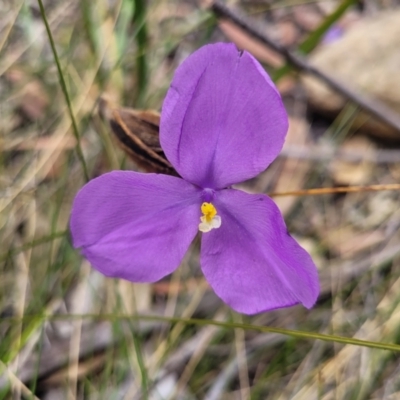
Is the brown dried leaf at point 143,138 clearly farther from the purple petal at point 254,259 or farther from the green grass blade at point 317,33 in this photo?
the green grass blade at point 317,33

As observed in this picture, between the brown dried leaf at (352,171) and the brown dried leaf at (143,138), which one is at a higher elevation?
the brown dried leaf at (143,138)

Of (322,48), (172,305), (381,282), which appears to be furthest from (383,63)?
(172,305)

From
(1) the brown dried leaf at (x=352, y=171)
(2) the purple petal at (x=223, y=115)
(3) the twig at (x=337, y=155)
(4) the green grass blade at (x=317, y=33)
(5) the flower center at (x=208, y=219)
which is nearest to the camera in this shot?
(2) the purple petal at (x=223, y=115)

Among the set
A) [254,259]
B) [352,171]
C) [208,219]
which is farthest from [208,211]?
[352,171]

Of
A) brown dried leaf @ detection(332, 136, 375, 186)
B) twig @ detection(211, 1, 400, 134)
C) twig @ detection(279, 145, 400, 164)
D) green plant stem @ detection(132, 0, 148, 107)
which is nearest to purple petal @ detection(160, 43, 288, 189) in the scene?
twig @ detection(211, 1, 400, 134)

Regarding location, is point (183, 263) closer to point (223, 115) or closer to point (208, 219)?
point (208, 219)

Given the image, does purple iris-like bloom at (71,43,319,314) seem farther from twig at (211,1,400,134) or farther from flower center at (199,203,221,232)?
twig at (211,1,400,134)

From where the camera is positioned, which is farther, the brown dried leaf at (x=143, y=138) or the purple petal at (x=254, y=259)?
the brown dried leaf at (x=143, y=138)

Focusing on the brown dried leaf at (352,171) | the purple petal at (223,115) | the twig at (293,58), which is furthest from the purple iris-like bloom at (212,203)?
the brown dried leaf at (352,171)

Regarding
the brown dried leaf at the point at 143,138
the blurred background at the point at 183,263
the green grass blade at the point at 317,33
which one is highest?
the green grass blade at the point at 317,33
